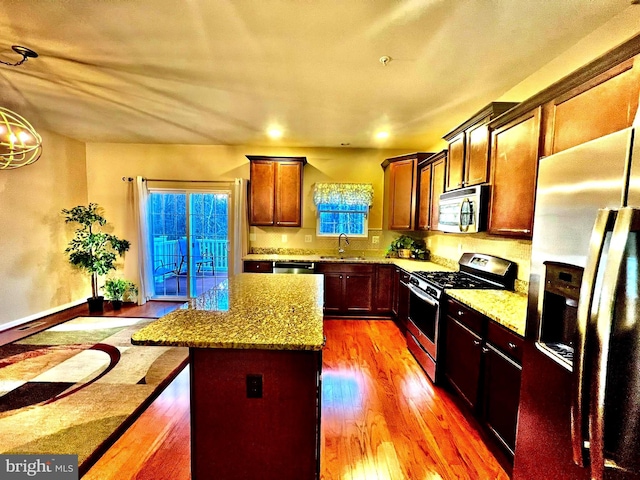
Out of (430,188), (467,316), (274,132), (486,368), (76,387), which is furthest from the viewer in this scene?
(274,132)

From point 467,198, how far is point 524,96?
974mm

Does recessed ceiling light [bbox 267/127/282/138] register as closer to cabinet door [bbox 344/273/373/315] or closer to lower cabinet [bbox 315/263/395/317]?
lower cabinet [bbox 315/263/395/317]

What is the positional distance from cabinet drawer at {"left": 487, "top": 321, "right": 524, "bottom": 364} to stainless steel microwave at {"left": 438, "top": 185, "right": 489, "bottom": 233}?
957 millimetres

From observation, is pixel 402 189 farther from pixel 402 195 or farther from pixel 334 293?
pixel 334 293

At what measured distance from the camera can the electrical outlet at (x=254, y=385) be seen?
132 centimetres

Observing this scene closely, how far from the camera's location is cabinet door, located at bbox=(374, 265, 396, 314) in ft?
13.2

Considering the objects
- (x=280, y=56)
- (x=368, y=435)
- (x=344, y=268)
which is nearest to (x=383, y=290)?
(x=344, y=268)

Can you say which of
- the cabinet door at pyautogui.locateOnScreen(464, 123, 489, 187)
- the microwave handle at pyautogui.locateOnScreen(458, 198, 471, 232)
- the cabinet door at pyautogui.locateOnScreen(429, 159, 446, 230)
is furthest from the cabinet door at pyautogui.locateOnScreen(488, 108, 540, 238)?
the cabinet door at pyautogui.locateOnScreen(429, 159, 446, 230)

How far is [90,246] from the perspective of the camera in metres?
4.09

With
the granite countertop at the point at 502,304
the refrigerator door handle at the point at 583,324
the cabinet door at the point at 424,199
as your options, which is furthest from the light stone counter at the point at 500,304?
the cabinet door at the point at 424,199

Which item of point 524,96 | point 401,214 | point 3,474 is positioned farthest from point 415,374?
point 3,474

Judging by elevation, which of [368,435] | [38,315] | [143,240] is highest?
[143,240]

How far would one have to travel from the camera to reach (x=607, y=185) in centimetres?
84

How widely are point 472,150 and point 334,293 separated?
250 centimetres
